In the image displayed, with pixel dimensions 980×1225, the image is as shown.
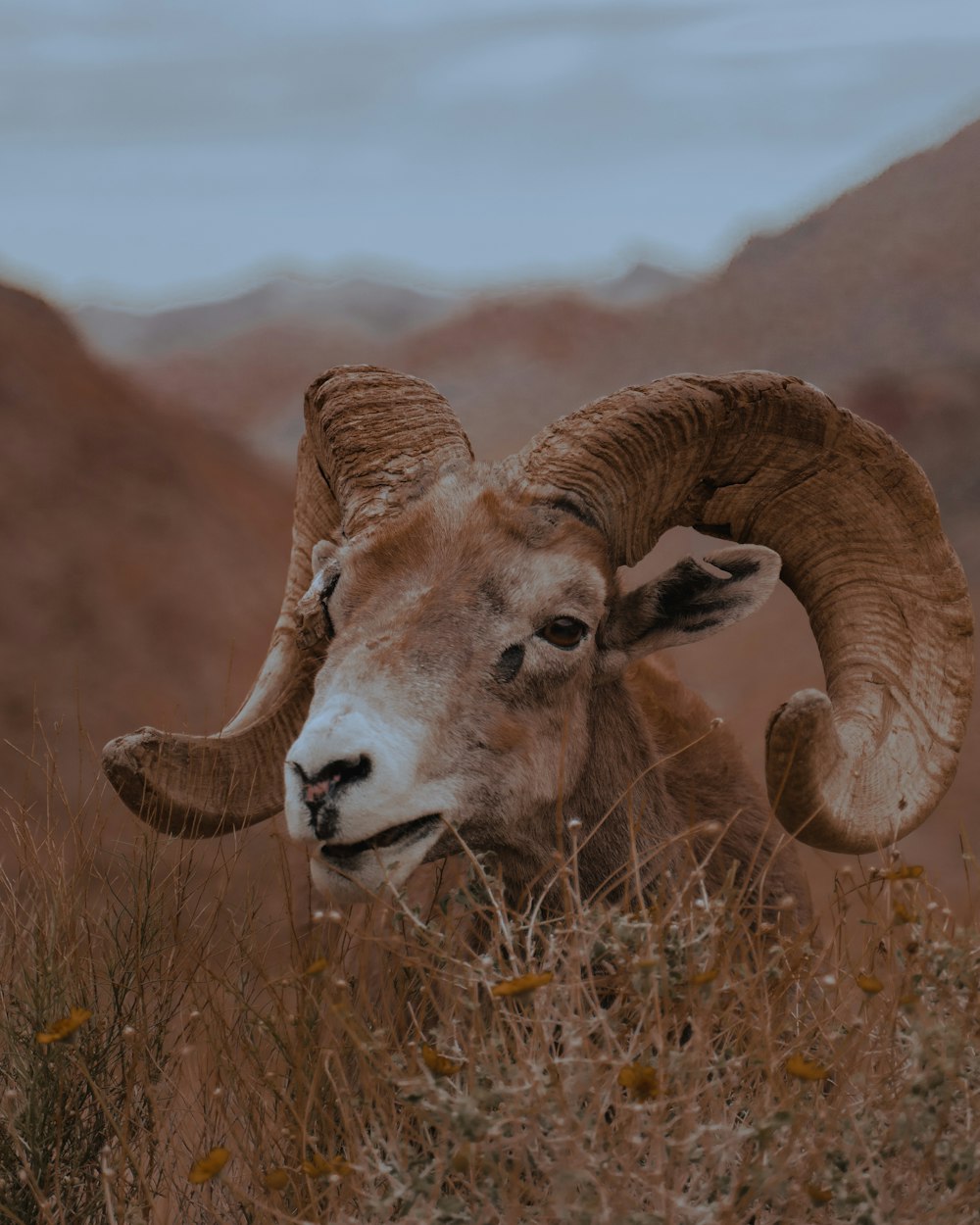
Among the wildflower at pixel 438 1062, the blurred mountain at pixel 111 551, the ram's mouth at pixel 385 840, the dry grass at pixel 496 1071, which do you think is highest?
the ram's mouth at pixel 385 840

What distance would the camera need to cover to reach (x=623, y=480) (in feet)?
14.4

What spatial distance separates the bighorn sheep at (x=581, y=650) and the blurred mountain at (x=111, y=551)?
27.6 feet

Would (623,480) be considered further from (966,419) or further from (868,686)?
(966,419)

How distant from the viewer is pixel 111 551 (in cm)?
1514

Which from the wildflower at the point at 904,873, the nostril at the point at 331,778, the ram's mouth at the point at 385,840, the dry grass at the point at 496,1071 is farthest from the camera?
the ram's mouth at the point at 385,840

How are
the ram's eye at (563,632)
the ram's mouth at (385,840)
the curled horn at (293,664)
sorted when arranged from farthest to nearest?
the curled horn at (293,664)
the ram's eye at (563,632)
the ram's mouth at (385,840)

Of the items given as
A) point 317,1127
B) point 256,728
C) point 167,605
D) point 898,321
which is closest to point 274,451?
point 167,605

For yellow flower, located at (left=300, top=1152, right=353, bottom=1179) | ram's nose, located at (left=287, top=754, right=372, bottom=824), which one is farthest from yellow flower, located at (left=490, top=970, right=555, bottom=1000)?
ram's nose, located at (left=287, top=754, right=372, bottom=824)

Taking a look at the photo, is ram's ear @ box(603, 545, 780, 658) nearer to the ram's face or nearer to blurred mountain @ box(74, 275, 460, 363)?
the ram's face

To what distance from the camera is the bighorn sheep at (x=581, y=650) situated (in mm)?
3691

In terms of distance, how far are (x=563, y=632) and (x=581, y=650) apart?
0.29 feet

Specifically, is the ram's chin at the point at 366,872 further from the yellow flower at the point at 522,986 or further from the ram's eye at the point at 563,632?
the yellow flower at the point at 522,986

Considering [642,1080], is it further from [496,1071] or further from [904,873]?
[904,873]

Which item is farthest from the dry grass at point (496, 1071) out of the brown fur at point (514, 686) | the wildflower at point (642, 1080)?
the brown fur at point (514, 686)
